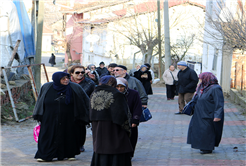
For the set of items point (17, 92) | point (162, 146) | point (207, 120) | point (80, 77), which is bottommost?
A: point (162, 146)

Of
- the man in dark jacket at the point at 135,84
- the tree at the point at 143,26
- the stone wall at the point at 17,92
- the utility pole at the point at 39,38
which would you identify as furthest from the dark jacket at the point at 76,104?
the tree at the point at 143,26

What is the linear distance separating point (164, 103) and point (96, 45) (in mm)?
26693

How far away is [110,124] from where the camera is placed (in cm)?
454

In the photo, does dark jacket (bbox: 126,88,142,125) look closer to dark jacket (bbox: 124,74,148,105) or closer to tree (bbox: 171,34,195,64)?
dark jacket (bbox: 124,74,148,105)

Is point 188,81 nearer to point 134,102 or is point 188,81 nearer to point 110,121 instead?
point 134,102

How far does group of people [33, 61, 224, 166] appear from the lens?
14.9 feet

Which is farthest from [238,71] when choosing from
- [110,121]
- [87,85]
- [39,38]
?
[110,121]

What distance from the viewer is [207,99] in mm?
6898

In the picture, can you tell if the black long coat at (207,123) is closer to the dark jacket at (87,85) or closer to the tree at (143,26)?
the dark jacket at (87,85)

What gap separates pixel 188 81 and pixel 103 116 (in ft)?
25.5

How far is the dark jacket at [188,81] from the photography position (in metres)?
11.9

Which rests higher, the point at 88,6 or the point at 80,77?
the point at 88,6

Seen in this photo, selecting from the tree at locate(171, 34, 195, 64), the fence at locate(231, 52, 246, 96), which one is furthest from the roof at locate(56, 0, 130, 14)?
the fence at locate(231, 52, 246, 96)

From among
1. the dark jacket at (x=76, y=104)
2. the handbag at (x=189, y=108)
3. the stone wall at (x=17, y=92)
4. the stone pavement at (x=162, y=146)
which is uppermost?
the dark jacket at (x=76, y=104)
